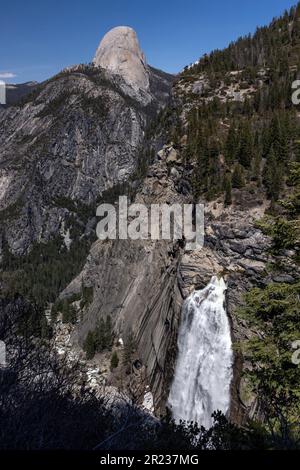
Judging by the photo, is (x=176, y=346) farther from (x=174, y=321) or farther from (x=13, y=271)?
(x=13, y=271)

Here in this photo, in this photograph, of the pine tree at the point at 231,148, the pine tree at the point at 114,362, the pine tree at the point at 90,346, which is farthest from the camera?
the pine tree at the point at 90,346

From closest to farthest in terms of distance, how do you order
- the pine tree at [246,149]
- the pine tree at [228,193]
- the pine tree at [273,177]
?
the pine tree at [273,177], the pine tree at [228,193], the pine tree at [246,149]

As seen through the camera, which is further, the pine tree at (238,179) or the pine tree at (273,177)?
the pine tree at (238,179)

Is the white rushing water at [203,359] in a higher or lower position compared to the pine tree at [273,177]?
lower

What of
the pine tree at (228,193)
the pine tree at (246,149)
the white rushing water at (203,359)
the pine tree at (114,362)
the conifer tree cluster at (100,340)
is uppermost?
the pine tree at (246,149)

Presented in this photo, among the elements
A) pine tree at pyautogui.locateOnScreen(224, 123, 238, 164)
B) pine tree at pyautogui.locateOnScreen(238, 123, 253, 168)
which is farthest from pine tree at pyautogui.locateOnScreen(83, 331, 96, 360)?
pine tree at pyautogui.locateOnScreen(238, 123, 253, 168)

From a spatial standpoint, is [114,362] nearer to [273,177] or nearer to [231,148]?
[231,148]

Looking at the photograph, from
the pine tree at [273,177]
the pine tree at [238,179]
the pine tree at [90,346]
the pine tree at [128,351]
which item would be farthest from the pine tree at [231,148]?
the pine tree at [90,346]

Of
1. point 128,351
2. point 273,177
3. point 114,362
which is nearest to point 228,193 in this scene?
point 273,177

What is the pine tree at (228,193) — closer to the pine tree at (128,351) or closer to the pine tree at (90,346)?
the pine tree at (128,351)
